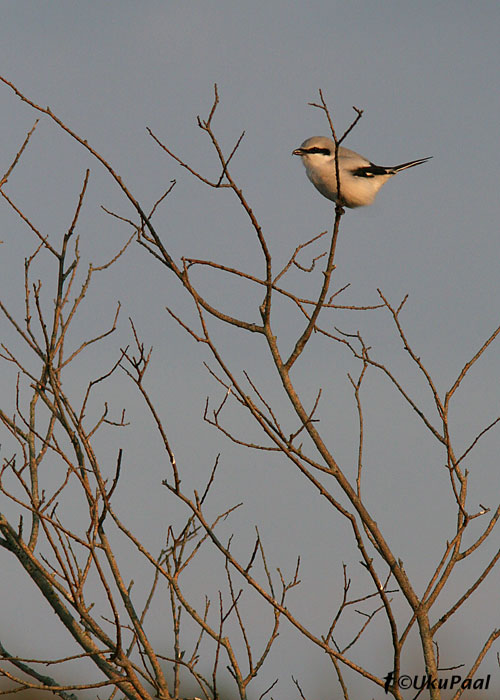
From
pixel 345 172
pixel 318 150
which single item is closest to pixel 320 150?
pixel 318 150

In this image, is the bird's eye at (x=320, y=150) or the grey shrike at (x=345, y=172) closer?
the grey shrike at (x=345, y=172)

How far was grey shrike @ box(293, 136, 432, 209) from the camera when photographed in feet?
20.1

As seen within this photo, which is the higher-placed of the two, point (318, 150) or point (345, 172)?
point (318, 150)

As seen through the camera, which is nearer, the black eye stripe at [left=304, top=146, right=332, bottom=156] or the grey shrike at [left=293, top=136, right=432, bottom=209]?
the grey shrike at [left=293, top=136, right=432, bottom=209]

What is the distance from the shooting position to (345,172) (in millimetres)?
6277

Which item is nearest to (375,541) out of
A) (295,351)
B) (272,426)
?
(272,426)

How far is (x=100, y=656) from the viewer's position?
290 centimetres

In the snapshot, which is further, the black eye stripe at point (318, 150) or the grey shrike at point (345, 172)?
the black eye stripe at point (318, 150)

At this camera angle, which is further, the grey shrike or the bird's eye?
the bird's eye

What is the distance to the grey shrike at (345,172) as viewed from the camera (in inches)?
241

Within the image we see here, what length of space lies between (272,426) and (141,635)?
88 cm

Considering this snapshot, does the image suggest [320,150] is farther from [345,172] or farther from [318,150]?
[345,172]

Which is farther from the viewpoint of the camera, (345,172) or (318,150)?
(318,150)

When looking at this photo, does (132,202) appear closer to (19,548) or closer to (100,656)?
(19,548)
